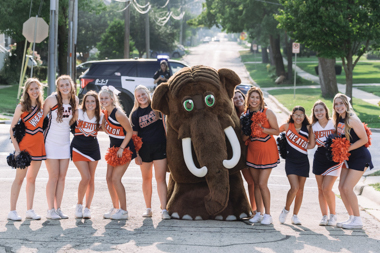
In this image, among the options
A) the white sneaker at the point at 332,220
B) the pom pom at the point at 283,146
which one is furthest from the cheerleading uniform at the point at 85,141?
the white sneaker at the point at 332,220

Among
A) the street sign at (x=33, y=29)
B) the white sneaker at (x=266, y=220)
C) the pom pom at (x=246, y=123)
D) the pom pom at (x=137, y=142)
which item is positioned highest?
the street sign at (x=33, y=29)

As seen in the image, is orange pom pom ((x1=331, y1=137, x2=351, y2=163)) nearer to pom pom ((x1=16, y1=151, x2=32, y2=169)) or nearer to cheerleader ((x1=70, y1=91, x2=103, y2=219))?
cheerleader ((x1=70, y1=91, x2=103, y2=219))

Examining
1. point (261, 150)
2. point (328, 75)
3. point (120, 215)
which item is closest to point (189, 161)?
point (261, 150)

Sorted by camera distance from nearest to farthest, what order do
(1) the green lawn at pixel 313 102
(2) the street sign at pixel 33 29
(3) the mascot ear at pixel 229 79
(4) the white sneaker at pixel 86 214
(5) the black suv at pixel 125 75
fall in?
(4) the white sneaker at pixel 86 214
(3) the mascot ear at pixel 229 79
(2) the street sign at pixel 33 29
(5) the black suv at pixel 125 75
(1) the green lawn at pixel 313 102

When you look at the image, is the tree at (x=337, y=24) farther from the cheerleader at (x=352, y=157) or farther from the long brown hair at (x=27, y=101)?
the long brown hair at (x=27, y=101)

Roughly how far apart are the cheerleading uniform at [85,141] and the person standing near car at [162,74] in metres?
8.55

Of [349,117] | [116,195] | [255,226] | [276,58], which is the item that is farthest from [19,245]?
[276,58]

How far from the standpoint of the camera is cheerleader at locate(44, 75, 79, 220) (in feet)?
20.8

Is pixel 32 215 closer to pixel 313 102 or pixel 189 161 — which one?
pixel 189 161

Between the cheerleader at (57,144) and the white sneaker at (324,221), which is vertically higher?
the cheerleader at (57,144)

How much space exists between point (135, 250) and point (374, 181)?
5.44m

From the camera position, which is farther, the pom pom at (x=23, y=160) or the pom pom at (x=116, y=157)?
the pom pom at (x=116, y=157)

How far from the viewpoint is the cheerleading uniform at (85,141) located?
6363 millimetres

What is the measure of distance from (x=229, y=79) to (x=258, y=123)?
763 mm
